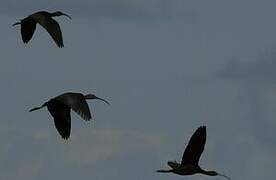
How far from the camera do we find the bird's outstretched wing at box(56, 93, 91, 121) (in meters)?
51.3

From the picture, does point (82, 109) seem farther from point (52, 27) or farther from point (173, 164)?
point (173, 164)

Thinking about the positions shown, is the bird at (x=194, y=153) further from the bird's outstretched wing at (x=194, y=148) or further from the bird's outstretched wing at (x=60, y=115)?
the bird's outstretched wing at (x=60, y=115)

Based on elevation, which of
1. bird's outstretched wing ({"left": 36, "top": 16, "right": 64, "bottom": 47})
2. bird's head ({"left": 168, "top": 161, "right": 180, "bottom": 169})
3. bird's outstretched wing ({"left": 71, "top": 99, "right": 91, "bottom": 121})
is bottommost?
bird's head ({"left": 168, "top": 161, "right": 180, "bottom": 169})

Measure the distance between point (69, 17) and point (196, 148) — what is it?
9.98m

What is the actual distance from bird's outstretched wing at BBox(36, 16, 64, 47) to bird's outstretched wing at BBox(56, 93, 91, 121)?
235 centimetres

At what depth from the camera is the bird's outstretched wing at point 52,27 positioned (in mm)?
54938

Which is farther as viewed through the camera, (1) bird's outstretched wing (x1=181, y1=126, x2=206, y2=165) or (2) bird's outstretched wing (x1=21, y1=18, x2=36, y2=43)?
(1) bird's outstretched wing (x1=181, y1=126, x2=206, y2=165)

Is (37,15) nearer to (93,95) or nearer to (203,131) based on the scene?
(93,95)

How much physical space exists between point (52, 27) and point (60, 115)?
432cm

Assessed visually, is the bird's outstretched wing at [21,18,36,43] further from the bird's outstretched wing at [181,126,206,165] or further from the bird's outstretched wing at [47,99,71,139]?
the bird's outstretched wing at [181,126,206,165]

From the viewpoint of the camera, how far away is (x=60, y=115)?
5478 cm

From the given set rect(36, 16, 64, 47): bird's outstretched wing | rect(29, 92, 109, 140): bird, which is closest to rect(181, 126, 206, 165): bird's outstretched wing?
rect(29, 92, 109, 140): bird

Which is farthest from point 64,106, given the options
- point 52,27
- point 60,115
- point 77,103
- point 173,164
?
point 173,164

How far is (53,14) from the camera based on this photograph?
192ft
